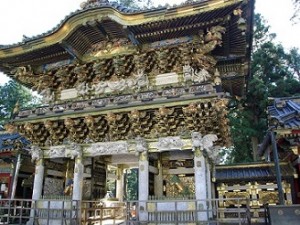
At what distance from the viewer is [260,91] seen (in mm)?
18609

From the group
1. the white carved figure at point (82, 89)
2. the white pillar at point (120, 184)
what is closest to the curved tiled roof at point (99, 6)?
the white carved figure at point (82, 89)

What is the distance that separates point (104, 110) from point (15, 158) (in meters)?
6.82

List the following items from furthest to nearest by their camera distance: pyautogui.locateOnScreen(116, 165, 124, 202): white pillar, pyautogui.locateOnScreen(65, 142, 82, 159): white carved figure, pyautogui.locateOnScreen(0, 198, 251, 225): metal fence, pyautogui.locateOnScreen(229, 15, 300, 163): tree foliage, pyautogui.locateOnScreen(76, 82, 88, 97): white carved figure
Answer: pyautogui.locateOnScreen(229, 15, 300, 163): tree foliage → pyautogui.locateOnScreen(116, 165, 124, 202): white pillar → pyautogui.locateOnScreen(76, 82, 88, 97): white carved figure → pyautogui.locateOnScreen(65, 142, 82, 159): white carved figure → pyautogui.locateOnScreen(0, 198, 251, 225): metal fence

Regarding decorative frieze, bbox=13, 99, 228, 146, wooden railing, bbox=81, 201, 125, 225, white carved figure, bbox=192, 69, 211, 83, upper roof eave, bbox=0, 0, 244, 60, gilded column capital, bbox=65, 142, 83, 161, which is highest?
upper roof eave, bbox=0, 0, 244, 60

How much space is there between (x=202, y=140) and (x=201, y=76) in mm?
2260

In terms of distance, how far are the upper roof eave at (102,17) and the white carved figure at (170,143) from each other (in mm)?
3895

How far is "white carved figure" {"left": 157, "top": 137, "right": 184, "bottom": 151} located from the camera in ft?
28.8

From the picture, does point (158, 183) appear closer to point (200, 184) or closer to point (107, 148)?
point (200, 184)

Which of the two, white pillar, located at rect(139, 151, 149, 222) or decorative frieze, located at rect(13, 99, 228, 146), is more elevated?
decorative frieze, located at rect(13, 99, 228, 146)

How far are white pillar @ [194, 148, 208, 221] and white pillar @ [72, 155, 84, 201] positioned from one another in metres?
4.18

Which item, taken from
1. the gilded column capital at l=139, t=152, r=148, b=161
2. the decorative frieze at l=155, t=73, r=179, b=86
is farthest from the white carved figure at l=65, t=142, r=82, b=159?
the decorative frieze at l=155, t=73, r=179, b=86

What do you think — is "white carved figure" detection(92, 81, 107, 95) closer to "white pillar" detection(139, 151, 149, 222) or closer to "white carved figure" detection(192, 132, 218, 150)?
"white pillar" detection(139, 151, 149, 222)

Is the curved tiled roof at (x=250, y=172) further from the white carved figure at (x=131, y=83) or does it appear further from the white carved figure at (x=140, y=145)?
the white carved figure at (x=131, y=83)

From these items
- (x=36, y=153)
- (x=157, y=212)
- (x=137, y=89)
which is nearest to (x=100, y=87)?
(x=137, y=89)
